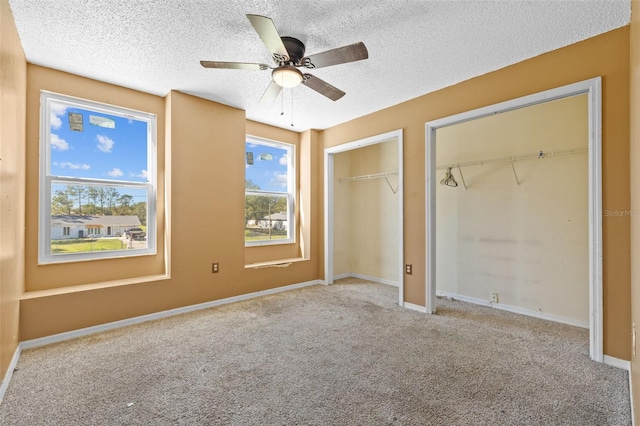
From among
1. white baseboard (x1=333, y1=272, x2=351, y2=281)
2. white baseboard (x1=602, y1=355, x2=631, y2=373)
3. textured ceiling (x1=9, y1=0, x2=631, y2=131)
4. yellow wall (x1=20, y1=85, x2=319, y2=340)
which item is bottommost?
white baseboard (x1=333, y1=272, x2=351, y2=281)

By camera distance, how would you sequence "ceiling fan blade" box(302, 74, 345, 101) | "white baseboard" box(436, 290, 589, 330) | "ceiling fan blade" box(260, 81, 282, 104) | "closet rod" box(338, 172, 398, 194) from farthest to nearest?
"closet rod" box(338, 172, 398, 194)
"white baseboard" box(436, 290, 589, 330)
"ceiling fan blade" box(260, 81, 282, 104)
"ceiling fan blade" box(302, 74, 345, 101)

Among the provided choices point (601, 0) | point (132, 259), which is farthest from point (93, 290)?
point (601, 0)

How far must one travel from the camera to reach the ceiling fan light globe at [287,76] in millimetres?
2244

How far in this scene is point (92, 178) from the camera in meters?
3.10

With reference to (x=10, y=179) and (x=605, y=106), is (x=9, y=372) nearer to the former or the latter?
(x=10, y=179)

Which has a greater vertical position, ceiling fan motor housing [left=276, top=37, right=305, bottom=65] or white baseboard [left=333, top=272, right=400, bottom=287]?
ceiling fan motor housing [left=276, top=37, right=305, bottom=65]

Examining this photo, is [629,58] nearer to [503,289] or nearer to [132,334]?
[503,289]

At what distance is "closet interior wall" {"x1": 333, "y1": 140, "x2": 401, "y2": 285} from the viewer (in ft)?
15.9

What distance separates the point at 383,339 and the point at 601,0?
9.81 feet

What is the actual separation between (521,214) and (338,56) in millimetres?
2849

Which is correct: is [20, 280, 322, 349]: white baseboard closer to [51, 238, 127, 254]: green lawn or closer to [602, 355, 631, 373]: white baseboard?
[51, 238, 127, 254]: green lawn

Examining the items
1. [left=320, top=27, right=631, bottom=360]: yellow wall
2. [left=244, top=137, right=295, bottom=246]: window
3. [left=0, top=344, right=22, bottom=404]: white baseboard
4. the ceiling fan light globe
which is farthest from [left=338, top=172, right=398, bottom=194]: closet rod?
[left=0, top=344, right=22, bottom=404]: white baseboard

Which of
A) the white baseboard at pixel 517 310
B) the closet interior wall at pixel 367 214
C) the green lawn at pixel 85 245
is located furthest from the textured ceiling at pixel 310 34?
the white baseboard at pixel 517 310

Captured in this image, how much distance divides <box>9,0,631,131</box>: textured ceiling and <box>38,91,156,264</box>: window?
43 cm
